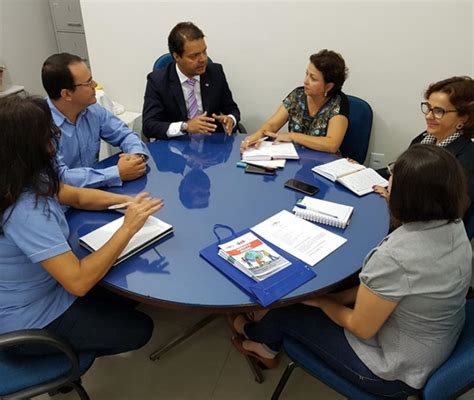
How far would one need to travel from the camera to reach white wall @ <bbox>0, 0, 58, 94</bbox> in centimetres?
422

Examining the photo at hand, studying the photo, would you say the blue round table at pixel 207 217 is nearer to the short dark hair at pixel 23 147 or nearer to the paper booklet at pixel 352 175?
the paper booklet at pixel 352 175

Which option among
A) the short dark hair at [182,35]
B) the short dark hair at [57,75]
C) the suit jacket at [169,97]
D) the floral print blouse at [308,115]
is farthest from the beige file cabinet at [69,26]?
the floral print blouse at [308,115]

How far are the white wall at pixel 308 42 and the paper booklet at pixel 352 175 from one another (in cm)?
91

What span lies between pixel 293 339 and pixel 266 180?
2.53 ft

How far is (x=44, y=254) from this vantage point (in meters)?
1.23

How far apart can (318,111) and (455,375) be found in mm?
1682

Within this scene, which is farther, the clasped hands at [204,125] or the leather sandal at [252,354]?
the clasped hands at [204,125]

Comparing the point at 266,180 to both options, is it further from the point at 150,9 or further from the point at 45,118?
the point at 150,9

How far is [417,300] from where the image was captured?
1.15 m

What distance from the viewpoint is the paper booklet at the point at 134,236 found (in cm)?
144

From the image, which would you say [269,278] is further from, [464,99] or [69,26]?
[69,26]

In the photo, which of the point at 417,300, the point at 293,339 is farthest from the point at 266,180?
the point at 417,300

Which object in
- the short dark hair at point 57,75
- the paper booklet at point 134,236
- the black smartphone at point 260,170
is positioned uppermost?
the short dark hair at point 57,75

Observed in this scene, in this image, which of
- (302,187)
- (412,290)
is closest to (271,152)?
(302,187)
